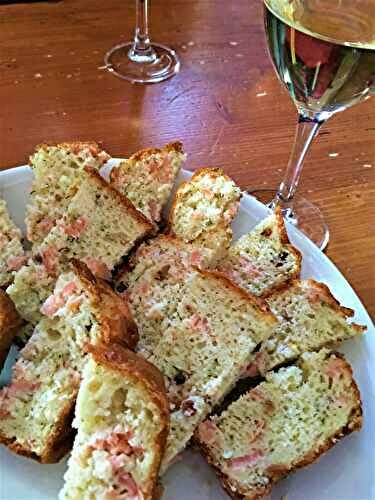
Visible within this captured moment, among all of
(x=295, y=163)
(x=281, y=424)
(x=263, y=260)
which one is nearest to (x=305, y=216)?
(x=295, y=163)

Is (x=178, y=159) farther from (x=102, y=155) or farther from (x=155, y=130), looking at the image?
(x=155, y=130)

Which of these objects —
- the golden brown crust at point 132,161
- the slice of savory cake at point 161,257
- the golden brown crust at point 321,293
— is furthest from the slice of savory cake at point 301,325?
the golden brown crust at point 132,161

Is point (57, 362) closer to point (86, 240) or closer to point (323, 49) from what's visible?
point (86, 240)

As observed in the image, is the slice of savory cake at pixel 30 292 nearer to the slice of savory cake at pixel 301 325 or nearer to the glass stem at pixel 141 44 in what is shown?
the slice of savory cake at pixel 301 325

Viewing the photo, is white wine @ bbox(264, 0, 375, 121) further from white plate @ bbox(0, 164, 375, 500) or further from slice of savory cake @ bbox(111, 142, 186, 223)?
white plate @ bbox(0, 164, 375, 500)

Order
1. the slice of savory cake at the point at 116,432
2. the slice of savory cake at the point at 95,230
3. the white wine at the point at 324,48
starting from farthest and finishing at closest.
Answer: the slice of savory cake at the point at 95,230 → the white wine at the point at 324,48 → the slice of savory cake at the point at 116,432

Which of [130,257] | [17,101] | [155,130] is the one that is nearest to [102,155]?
[130,257]
